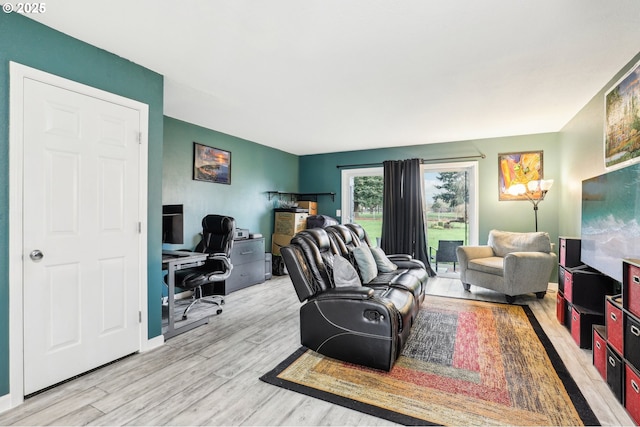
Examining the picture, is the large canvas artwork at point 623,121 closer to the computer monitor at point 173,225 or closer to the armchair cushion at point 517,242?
the armchair cushion at point 517,242

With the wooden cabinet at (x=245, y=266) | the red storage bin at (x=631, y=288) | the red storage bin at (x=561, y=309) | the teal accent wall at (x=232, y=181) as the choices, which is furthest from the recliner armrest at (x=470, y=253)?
the teal accent wall at (x=232, y=181)

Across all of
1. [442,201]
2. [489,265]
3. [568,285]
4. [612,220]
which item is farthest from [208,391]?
[442,201]

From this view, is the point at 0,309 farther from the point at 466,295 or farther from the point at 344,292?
the point at 466,295

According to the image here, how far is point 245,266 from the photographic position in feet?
15.8

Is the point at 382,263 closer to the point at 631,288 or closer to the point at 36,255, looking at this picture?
the point at 631,288

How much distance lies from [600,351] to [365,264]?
188cm

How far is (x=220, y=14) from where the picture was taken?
1.94m

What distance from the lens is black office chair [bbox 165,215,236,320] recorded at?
3424 millimetres

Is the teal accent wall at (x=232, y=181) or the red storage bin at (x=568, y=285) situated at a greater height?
the teal accent wall at (x=232, y=181)

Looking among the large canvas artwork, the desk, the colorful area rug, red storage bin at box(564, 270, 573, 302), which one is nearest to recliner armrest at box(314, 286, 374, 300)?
the colorful area rug

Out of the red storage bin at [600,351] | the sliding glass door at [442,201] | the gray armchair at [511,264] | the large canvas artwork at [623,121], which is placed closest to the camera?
the red storage bin at [600,351]

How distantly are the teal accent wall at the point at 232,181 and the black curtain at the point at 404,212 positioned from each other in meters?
2.13

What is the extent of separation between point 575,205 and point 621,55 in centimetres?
211

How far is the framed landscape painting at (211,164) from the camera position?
4.54m
